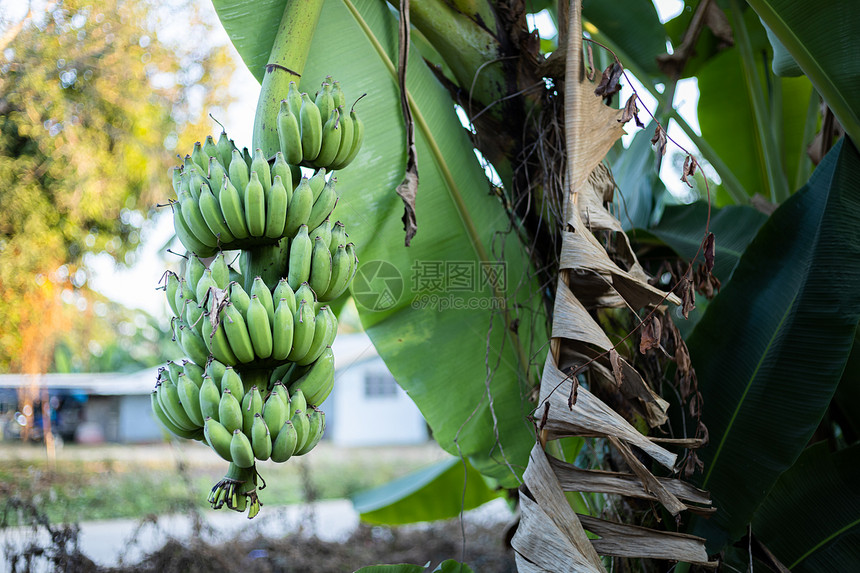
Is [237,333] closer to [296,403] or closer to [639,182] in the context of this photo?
[296,403]

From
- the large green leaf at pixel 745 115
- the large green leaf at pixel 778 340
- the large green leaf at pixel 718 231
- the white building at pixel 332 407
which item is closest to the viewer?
the large green leaf at pixel 778 340

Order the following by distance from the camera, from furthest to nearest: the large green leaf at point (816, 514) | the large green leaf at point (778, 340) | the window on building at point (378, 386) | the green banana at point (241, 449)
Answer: the window on building at point (378, 386) < the large green leaf at point (816, 514) < the large green leaf at point (778, 340) < the green banana at point (241, 449)

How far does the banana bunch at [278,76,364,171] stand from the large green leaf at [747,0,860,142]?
87 centimetres

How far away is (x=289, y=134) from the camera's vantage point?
0.88m

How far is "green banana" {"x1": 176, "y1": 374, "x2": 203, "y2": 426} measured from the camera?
772 mm

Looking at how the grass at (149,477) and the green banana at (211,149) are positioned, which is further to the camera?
the grass at (149,477)

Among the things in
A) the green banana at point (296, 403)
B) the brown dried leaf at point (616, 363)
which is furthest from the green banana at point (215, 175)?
the brown dried leaf at point (616, 363)

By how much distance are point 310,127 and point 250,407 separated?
44cm

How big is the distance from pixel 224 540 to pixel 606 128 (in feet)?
10.2

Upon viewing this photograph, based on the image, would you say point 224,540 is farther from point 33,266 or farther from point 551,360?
point 551,360

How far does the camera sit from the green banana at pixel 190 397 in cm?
77

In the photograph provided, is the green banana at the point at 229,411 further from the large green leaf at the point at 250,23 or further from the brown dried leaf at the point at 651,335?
the large green leaf at the point at 250,23

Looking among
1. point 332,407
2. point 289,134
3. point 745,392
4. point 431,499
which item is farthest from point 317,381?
point 332,407

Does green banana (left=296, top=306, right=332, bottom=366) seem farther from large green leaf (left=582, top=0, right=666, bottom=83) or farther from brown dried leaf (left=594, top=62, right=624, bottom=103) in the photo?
large green leaf (left=582, top=0, right=666, bottom=83)
